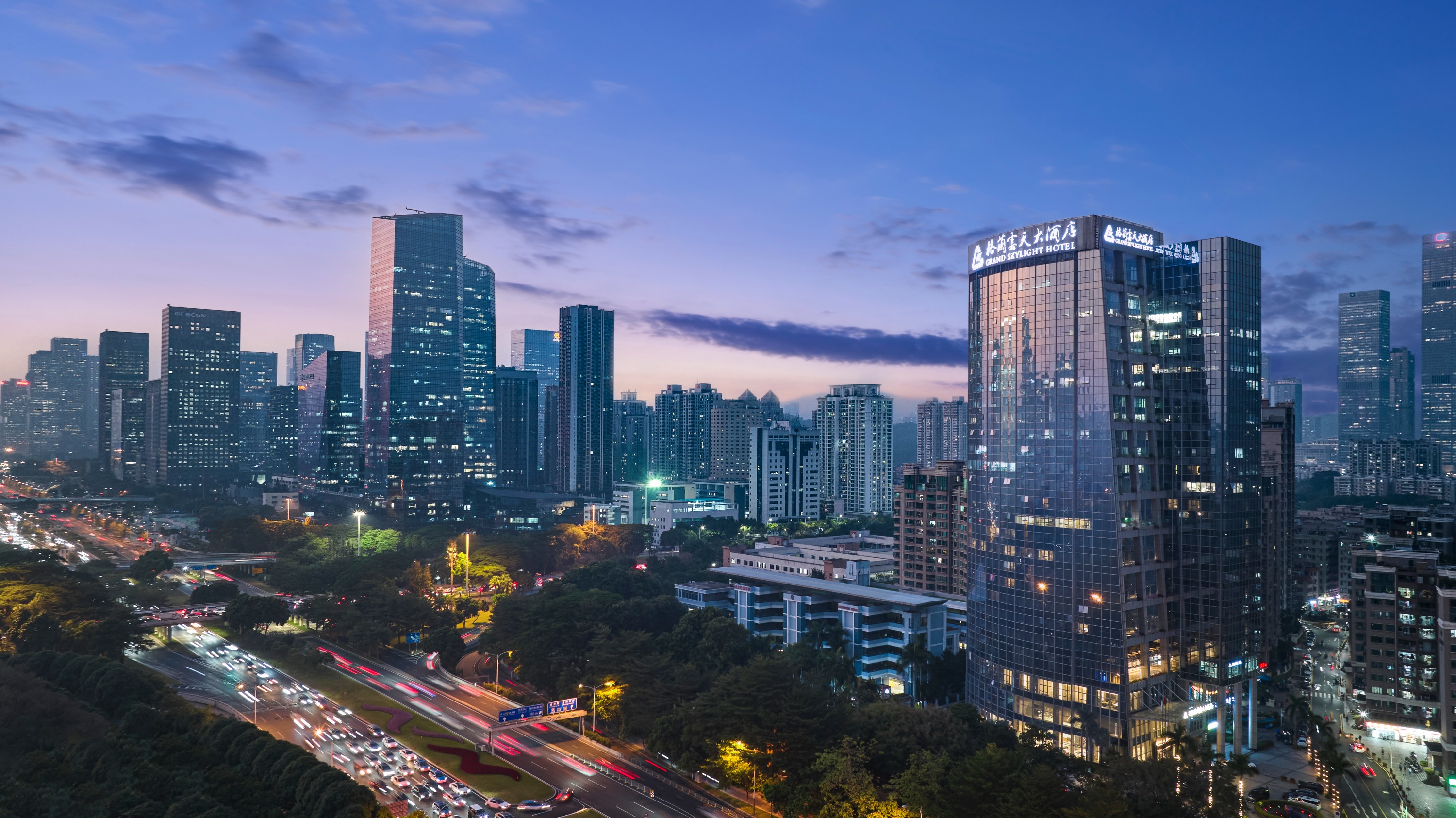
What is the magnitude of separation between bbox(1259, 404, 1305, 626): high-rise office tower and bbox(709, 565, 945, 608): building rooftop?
48.9 m

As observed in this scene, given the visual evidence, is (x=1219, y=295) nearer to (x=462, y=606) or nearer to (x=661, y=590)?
(x=661, y=590)

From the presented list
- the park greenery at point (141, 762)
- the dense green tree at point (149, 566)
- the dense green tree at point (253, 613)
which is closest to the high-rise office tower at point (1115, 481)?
the park greenery at point (141, 762)

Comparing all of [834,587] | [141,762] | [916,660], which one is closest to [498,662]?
[834,587]

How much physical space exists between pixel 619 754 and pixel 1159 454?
60748mm

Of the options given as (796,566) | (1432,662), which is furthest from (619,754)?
(1432,662)

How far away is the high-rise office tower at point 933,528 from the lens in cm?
13912

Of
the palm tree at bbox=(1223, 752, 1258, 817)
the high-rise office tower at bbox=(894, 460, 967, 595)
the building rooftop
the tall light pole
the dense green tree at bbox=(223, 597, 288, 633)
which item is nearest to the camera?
the palm tree at bbox=(1223, 752, 1258, 817)

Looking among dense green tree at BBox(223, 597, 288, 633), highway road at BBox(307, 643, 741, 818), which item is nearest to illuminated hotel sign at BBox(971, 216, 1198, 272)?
highway road at BBox(307, 643, 741, 818)

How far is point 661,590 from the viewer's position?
144m

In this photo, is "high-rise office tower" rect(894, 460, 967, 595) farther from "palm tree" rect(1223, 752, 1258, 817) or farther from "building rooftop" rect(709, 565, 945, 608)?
"palm tree" rect(1223, 752, 1258, 817)

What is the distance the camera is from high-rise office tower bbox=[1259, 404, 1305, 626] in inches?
4766

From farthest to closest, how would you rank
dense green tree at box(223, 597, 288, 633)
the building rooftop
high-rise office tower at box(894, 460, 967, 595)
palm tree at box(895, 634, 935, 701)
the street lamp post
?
high-rise office tower at box(894, 460, 967, 595), dense green tree at box(223, 597, 288, 633), the building rooftop, palm tree at box(895, 634, 935, 701), the street lamp post

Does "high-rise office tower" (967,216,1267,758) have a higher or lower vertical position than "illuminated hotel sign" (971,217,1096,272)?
lower

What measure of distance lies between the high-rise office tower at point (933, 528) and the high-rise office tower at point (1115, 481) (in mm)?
46902
